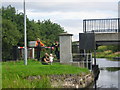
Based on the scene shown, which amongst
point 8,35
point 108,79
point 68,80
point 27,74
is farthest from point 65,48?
point 8,35

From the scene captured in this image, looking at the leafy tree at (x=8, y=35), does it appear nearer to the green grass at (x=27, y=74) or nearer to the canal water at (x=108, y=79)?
the canal water at (x=108, y=79)

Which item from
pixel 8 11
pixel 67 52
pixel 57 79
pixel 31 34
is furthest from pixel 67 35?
pixel 8 11

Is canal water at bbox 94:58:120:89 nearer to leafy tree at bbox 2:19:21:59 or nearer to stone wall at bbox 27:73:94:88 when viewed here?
stone wall at bbox 27:73:94:88

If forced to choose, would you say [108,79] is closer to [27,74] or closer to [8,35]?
[27,74]

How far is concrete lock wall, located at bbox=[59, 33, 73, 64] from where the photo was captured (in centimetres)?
Result: 2495

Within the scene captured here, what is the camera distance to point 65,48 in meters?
25.1

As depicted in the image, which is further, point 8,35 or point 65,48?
point 8,35

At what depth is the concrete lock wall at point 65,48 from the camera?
81.9ft

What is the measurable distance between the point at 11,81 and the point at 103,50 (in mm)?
95970

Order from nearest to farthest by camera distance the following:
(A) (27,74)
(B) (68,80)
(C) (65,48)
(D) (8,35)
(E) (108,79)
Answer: (A) (27,74), (B) (68,80), (C) (65,48), (E) (108,79), (D) (8,35)

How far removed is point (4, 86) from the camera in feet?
49.1

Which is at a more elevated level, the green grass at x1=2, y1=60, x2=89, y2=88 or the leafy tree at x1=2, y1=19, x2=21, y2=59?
the leafy tree at x1=2, y1=19, x2=21, y2=59

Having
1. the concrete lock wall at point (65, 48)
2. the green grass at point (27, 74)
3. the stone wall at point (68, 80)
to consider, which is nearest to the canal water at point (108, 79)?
the stone wall at point (68, 80)

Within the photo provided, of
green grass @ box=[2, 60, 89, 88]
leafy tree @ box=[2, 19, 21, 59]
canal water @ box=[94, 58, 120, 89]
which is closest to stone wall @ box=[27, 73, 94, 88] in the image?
green grass @ box=[2, 60, 89, 88]
